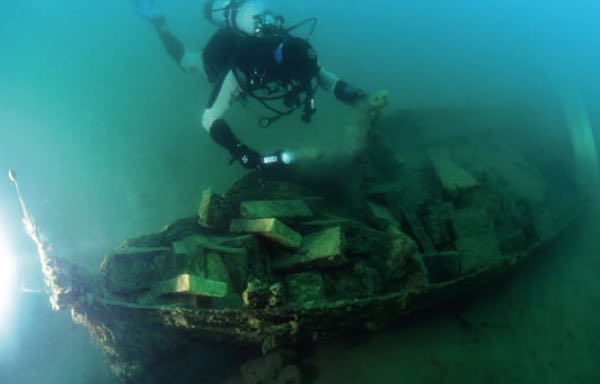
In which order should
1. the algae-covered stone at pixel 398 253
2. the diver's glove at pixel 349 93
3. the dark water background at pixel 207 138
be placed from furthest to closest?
the diver's glove at pixel 349 93
the dark water background at pixel 207 138
the algae-covered stone at pixel 398 253

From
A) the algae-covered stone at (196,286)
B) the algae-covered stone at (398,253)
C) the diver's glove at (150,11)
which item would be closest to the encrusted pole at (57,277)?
the algae-covered stone at (196,286)

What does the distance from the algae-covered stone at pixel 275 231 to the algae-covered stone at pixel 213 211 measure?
0.38 meters

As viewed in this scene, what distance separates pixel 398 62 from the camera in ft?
36.1

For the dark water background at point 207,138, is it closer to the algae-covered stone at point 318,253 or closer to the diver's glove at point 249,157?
the algae-covered stone at point 318,253

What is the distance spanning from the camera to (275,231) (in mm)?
3123

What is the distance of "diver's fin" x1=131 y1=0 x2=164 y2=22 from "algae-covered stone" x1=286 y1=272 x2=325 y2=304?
7358mm

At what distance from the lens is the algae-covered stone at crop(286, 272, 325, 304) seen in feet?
9.61

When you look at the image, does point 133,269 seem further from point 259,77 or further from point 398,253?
point 259,77

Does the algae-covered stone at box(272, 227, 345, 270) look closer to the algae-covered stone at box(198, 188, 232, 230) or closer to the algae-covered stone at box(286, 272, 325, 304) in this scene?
the algae-covered stone at box(286, 272, 325, 304)

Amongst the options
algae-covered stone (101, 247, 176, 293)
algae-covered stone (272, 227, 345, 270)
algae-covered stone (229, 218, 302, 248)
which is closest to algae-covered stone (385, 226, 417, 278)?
algae-covered stone (272, 227, 345, 270)

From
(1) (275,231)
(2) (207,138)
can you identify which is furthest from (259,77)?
(2) (207,138)

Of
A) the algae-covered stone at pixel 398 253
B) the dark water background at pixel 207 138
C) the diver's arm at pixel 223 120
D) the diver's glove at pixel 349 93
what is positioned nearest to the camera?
the algae-covered stone at pixel 398 253

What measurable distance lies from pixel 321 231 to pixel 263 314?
986mm

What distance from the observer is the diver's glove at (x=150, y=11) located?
823 cm
